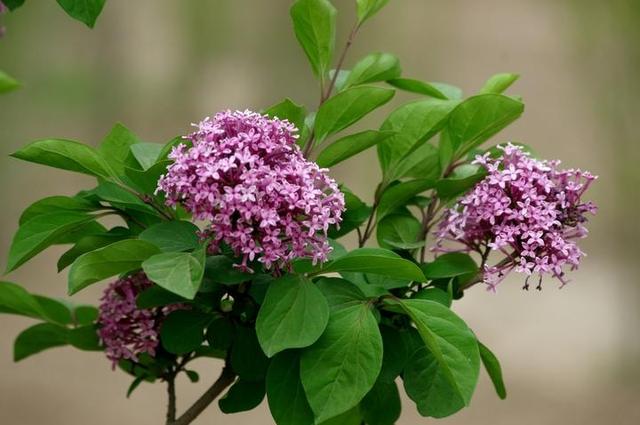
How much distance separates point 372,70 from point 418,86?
0.12 ft

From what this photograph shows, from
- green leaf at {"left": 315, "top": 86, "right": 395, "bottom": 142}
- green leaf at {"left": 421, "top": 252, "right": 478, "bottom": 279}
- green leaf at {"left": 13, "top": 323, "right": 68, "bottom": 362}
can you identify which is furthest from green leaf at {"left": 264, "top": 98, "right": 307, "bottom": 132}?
green leaf at {"left": 13, "top": 323, "right": 68, "bottom": 362}

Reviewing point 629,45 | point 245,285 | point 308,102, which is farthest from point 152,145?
point 629,45

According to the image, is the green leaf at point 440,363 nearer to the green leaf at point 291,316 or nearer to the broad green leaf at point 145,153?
the green leaf at point 291,316

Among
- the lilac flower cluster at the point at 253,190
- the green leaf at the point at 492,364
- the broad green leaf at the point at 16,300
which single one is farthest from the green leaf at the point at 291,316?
the broad green leaf at the point at 16,300

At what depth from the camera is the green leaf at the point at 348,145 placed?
0.53 meters

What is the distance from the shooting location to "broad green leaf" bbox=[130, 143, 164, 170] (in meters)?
0.55

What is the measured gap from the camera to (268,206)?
1.46ft

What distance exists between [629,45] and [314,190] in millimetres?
1842

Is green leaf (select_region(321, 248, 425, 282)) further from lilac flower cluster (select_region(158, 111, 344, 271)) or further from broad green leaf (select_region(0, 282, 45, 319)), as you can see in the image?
broad green leaf (select_region(0, 282, 45, 319))

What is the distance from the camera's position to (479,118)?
0.57m

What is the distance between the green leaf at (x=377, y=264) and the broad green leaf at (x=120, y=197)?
0.12 m

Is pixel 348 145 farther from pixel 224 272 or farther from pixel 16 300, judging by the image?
pixel 16 300

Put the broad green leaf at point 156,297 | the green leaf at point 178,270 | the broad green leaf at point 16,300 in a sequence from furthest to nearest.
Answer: the broad green leaf at point 16,300
the broad green leaf at point 156,297
the green leaf at point 178,270

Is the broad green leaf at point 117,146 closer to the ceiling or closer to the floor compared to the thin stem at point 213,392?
closer to the ceiling
